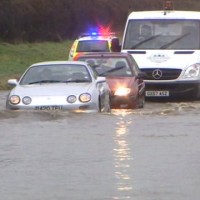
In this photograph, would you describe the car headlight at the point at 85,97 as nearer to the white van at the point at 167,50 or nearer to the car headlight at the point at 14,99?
the car headlight at the point at 14,99

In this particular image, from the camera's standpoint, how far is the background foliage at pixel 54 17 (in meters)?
48.0

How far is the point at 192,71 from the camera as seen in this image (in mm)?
21594

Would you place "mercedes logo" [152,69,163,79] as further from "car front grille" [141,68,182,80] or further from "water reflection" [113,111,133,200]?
"water reflection" [113,111,133,200]

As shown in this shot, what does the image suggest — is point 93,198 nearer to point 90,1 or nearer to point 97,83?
point 97,83

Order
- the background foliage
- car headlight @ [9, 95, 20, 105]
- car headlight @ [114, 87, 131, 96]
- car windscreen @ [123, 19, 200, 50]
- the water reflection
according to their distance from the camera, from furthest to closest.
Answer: the background foliage
car windscreen @ [123, 19, 200, 50]
car headlight @ [114, 87, 131, 96]
car headlight @ [9, 95, 20, 105]
the water reflection

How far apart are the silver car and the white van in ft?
15.1

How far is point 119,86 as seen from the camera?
1855 centimetres

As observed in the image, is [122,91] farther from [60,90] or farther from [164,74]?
[164,74]

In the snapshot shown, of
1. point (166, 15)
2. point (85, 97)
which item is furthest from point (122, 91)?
point (166, 15)

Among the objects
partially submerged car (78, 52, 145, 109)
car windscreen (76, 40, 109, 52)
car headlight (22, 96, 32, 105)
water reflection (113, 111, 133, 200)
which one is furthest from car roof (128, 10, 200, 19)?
water reflection (113, 111, 133, 200)

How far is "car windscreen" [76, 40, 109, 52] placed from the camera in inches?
1138

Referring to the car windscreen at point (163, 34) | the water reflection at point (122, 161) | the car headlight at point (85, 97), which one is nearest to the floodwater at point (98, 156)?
the water reflection at point (122, 161)

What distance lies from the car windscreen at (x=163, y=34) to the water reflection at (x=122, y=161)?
813 cm

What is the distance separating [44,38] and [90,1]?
785 centimetres
